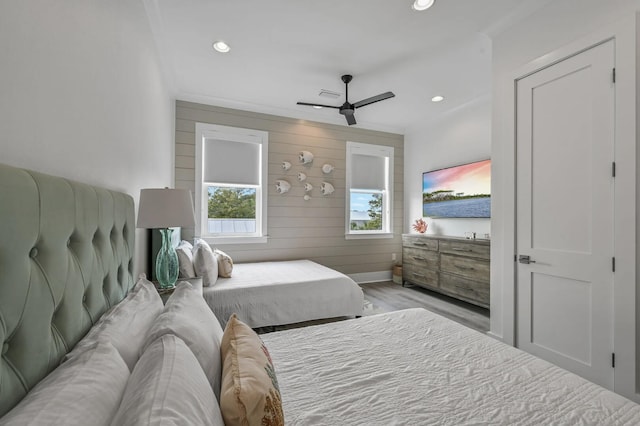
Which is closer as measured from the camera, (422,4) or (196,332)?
(196,332)

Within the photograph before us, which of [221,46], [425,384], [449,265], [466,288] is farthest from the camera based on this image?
[449,265]

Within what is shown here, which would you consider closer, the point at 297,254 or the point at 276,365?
→ the point at 276,365

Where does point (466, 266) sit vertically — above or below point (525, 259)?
below

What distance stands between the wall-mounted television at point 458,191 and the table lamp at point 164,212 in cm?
360

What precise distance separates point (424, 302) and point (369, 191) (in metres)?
2.06

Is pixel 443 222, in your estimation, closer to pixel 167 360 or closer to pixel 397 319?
pixel 397 319

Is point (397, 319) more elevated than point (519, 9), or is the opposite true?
point (519, 9)

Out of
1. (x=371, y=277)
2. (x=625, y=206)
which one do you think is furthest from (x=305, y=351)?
(x=371, y=277)

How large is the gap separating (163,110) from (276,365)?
9.76ft

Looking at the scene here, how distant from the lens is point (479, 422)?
0.94 meters

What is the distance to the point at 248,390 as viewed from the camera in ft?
2.48

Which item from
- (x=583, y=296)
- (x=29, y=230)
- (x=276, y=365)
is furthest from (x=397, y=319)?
(x=29, y=230)

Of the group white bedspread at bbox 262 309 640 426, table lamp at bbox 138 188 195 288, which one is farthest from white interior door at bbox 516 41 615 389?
table lamp at bbox 138 188 195 288

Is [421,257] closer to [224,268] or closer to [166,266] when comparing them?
[224,268]
